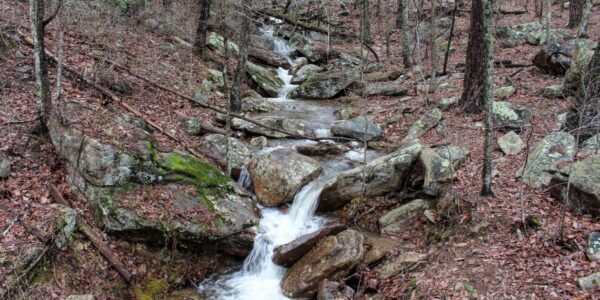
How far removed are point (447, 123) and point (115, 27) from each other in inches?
468

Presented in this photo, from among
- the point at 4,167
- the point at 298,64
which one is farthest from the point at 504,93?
→ the point at 4,167

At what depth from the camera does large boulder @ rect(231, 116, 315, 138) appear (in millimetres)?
11672

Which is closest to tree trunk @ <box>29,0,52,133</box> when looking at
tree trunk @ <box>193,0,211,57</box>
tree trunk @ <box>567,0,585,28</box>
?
tree trunk @ <box>193,0,211,57</box>

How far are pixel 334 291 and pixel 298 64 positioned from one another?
1503 cm

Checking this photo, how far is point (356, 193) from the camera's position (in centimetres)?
857

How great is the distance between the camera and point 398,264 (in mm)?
6547

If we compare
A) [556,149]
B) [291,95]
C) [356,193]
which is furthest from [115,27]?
[556,149]

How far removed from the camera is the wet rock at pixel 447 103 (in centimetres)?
1170

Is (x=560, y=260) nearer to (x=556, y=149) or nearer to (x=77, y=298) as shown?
(x=556, y=149)

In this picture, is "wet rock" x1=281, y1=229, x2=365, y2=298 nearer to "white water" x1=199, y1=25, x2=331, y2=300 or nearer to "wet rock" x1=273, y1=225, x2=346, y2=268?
"wet rock" x1=273, y1=225, x2=346, y2=268

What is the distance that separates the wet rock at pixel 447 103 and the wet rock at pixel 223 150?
6.03 meters

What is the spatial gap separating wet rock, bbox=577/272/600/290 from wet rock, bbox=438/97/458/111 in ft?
24.9

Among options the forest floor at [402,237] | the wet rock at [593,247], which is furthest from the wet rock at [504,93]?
the wet rock at [593,247]

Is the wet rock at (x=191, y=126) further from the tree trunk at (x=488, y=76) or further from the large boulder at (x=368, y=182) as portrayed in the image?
the tree trunk at (x=488, y=76)
